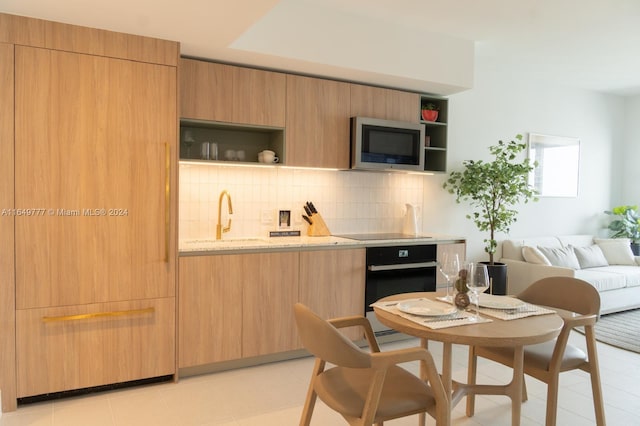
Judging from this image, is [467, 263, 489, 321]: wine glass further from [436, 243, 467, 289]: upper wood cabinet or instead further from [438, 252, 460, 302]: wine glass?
[436, 243, 467, 289]: upper wood cabinet

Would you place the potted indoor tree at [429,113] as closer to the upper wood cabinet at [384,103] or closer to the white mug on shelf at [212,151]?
the upper wood cabinet at [384,103]

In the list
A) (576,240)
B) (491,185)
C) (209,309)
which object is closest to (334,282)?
(209,309)

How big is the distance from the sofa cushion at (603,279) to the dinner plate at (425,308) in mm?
3306

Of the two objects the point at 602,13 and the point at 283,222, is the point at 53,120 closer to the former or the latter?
the point at 283,222

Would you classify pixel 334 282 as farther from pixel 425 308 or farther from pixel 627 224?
pixel 627 224

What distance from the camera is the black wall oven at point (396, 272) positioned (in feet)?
12.5

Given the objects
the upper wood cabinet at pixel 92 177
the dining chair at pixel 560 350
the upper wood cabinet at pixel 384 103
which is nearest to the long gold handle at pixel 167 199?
the upper wood cabinet at pixel 92 177

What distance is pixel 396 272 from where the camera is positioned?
394 cm

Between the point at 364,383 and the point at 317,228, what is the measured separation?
2225mm

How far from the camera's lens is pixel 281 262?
347 centimetres

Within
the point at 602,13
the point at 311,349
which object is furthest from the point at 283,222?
the point at 602,13

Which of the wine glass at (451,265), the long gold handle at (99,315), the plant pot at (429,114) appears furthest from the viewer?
the plant pot at (429,114)

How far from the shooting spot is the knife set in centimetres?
411

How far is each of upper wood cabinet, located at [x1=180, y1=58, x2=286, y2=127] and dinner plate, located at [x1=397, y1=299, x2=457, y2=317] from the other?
1.95m
